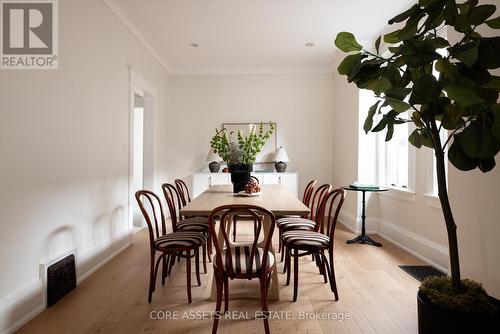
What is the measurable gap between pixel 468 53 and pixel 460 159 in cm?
44

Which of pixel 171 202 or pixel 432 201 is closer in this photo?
pixel 171 202

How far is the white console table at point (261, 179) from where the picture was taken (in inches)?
209

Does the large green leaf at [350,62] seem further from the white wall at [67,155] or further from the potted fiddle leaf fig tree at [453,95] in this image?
the white wall at [67,155]

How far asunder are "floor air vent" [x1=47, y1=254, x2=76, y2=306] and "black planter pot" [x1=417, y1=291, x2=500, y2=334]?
99.8 inches

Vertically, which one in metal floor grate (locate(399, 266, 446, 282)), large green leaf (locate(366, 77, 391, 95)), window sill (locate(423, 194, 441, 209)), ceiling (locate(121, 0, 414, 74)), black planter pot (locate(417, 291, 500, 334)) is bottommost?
metal floor grate (locate(399, 266, 446, 282))

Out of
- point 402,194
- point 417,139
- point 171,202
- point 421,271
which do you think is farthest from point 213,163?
point 417,139

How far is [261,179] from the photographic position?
5.30 meters

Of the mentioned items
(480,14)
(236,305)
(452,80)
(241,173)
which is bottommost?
(236,305)

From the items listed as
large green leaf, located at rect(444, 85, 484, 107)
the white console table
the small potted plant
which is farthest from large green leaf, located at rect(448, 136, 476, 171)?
the white console table

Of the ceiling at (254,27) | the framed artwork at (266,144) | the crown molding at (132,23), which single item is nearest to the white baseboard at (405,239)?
the framed artwork at (266,144)

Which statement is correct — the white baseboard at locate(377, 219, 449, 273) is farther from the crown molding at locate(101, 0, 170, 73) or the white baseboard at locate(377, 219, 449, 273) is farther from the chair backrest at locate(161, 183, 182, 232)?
the crown molding at locate(101, 0, 170, 73)

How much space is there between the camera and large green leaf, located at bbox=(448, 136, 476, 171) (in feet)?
4.09

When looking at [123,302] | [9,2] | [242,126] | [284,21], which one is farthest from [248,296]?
[242,126]

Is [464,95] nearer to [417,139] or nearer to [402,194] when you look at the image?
[417,139]
